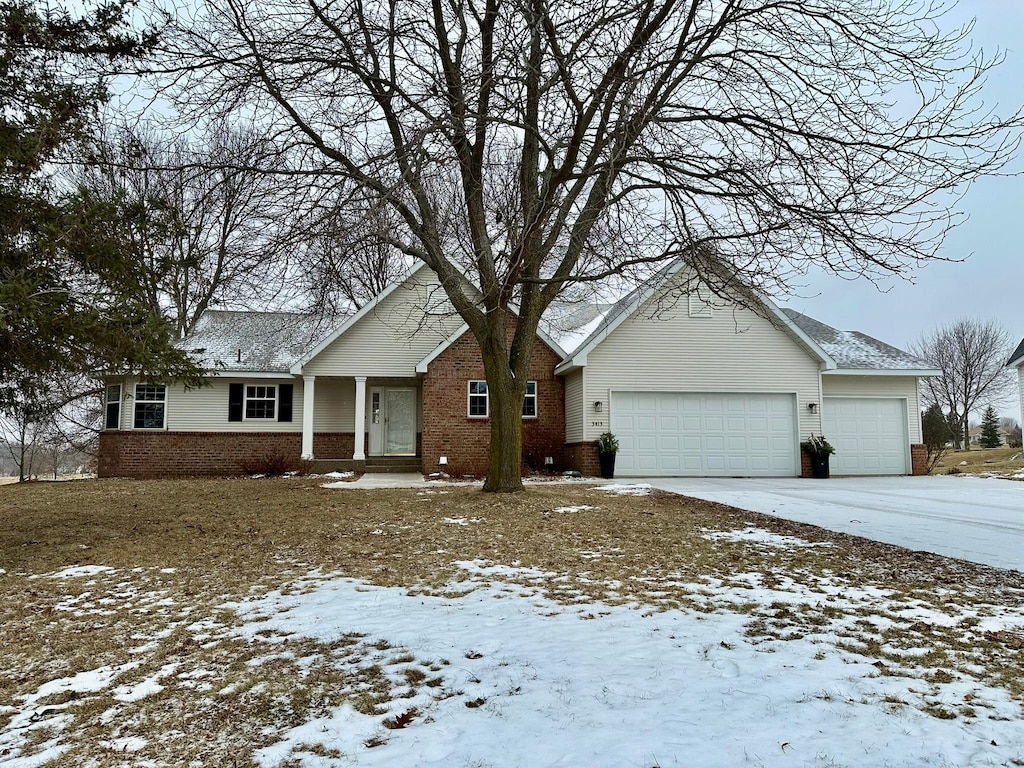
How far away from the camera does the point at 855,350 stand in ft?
63.5

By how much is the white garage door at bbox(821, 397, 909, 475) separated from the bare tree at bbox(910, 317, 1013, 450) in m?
22.0

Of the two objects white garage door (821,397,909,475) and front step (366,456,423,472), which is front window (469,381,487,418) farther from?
white garage door (821,397,909,475)

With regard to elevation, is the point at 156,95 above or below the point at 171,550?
above

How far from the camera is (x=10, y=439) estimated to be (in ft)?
72.2

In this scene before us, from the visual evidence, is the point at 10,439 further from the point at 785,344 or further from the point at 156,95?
the point at 785,344

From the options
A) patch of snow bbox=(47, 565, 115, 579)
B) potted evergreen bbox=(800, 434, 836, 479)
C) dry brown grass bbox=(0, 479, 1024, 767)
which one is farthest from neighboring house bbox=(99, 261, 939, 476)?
patch of snow bbox=(47, 565, 115, 579)

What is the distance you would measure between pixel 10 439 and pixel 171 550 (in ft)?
64.7

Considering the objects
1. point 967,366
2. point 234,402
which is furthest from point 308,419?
point 967,366

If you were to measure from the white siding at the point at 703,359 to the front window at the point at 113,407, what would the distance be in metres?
13.0

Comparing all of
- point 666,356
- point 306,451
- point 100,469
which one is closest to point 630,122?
point 666,356

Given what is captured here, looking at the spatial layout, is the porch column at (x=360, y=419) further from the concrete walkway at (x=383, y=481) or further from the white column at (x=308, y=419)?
the white column at (x=308, y=419)

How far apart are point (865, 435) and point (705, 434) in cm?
456

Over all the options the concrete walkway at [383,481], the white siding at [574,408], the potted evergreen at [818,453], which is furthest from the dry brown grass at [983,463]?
the concrete walkway at [383,481]

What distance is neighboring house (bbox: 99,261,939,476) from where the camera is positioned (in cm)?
1752
